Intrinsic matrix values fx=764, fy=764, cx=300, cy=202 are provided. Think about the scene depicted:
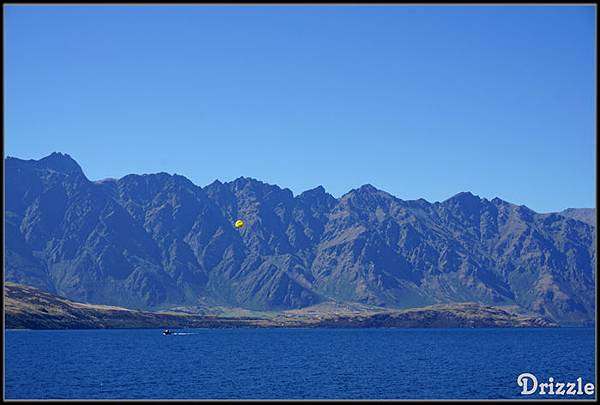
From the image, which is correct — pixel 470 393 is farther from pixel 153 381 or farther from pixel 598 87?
pixel 598 87

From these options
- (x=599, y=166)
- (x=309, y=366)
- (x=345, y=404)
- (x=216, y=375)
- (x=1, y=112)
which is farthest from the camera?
(x=309, y=366)

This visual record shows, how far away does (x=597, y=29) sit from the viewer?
218ft

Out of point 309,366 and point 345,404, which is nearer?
point 345,404

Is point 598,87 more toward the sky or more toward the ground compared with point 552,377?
more toward the sky

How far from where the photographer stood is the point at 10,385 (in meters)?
144

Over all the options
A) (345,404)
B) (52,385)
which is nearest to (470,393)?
(345,404)

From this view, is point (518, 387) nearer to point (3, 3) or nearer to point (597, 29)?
point (597, 29)

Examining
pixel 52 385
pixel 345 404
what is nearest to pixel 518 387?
pixel 345 404

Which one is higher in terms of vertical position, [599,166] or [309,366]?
[599,166]

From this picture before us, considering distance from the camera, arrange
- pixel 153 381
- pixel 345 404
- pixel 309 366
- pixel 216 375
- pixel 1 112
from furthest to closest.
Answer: pixel 309 366
pixel 216 375
pixel 153 381
pixel 345 404
pixel 1 112

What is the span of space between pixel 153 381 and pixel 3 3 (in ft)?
345

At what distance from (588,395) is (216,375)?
78694mm

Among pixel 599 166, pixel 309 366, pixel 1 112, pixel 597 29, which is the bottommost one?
pixel 309 366

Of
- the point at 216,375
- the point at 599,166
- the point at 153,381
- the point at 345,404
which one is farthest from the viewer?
the point at 216,375
